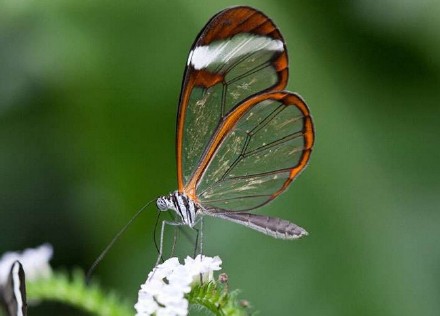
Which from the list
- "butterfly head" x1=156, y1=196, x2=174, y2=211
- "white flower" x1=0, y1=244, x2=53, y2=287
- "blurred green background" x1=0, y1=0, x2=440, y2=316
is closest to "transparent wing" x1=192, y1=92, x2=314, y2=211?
"butterfly head" x1=156, y1=196, x2=174, y2=211

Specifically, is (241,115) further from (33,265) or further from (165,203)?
(33,265)

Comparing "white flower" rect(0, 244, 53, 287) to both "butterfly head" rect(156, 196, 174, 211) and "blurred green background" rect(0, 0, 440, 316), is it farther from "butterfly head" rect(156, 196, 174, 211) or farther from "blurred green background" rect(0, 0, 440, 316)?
"blurred green background" rect(0, 0, 440, 316)

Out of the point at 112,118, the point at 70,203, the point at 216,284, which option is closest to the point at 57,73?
the point at 112,118

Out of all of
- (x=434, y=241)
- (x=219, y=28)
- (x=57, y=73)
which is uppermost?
(x=219, y=28)

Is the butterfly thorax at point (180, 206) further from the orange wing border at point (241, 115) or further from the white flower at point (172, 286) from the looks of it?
the white flower at point (172, 286)

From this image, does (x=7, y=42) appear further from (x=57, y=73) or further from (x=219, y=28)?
(x=219, y=28)

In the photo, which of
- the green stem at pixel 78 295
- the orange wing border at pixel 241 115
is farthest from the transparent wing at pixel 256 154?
the green stem at pixel 78 295

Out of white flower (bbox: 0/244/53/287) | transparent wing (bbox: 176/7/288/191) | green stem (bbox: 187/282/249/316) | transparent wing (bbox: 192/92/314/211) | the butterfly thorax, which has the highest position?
transparent wing (bbox: 176/7/288/191)
